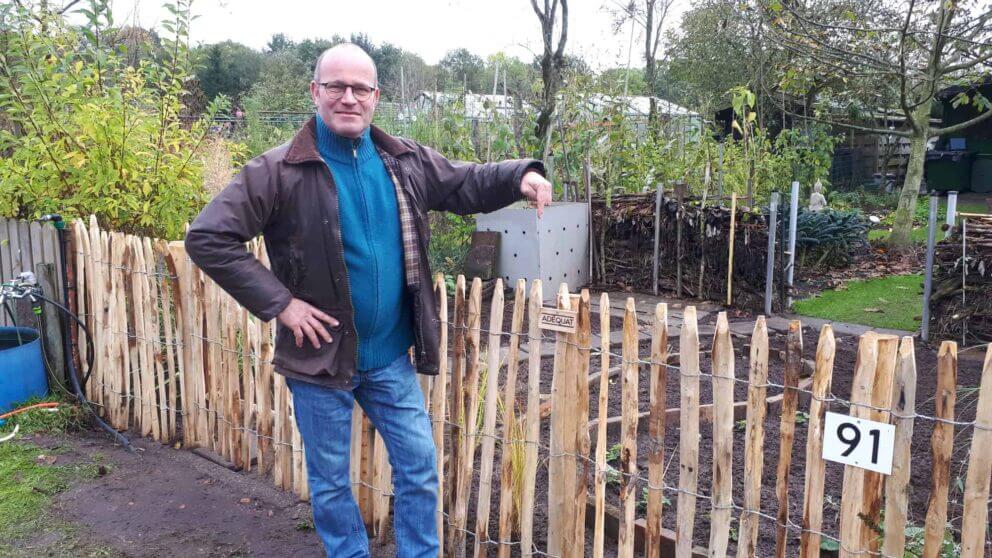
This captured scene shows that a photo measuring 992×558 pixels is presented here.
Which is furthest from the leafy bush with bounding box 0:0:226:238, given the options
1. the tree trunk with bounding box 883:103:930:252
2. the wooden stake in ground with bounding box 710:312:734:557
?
the tree trunk with bounding box 883:103:930:252

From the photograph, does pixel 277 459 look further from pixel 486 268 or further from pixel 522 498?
pixel 486 268

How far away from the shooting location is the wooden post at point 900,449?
191 centimetres

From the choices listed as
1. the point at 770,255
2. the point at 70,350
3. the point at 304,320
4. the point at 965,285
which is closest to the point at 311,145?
the point at 304,320

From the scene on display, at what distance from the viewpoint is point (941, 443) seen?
74.3 inches

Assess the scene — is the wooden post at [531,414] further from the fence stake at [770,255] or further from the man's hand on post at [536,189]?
the fence stake at [770,255]

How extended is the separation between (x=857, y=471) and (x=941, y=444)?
0.22 metres

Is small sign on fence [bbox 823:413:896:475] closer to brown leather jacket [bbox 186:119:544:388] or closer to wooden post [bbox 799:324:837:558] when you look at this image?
wooden post [bbox 799:324:837:558]

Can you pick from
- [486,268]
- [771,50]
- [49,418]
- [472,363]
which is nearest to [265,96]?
[771,50]

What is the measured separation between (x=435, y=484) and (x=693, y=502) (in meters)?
0.87

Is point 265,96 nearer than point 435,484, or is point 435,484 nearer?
point 435,484

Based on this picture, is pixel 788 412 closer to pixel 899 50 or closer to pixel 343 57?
pixel 343 57

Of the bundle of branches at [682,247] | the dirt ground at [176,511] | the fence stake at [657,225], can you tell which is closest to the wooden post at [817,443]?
the dirt ground at [176,511]

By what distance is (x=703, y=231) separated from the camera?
7.30m

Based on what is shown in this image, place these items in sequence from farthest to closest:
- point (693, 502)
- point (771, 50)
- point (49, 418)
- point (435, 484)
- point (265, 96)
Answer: point (265, 96)
point (771, 50)
point (49, 418)
point (435, 484)
point (693, 502)
